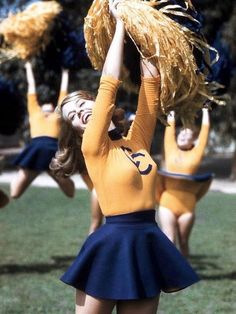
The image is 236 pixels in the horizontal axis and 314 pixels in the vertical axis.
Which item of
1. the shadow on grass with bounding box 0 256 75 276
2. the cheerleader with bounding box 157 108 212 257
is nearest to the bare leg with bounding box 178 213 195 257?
the cheerleader with bounding box 157 108 212 257

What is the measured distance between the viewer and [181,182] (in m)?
7.22

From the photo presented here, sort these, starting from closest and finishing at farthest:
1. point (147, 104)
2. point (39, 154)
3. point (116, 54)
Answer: point (116, 54) → point (147, 104) → point (39, 154)

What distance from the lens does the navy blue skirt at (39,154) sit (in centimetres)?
835

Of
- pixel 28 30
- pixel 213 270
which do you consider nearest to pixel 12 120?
pixel 28 30

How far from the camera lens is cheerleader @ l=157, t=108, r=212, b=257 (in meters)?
7.11

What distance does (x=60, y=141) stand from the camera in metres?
3.85

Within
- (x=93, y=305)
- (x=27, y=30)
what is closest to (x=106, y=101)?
(x=93, y=305)

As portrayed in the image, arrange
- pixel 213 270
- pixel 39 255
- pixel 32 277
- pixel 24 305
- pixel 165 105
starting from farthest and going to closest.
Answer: pixel 39 255
pixel 213 270
pixel 32 277
pixel 24 305
pixel 165 105

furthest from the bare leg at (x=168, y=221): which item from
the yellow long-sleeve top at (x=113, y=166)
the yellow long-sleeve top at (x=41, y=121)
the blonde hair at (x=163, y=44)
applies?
the yellow long-sleeve top at (x=113, y=166)

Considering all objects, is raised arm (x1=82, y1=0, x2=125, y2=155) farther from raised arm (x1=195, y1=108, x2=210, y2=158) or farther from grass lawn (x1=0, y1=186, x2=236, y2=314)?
A: raised arm (x1=195, y1=108, x2=210, y2=158)

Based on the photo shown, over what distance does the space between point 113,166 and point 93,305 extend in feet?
2.02

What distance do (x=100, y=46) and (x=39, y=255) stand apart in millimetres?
4741

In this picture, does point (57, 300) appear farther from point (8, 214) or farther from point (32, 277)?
point (8, 214)

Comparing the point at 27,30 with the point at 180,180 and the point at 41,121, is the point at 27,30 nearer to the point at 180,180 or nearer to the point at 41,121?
the point at 41,121
